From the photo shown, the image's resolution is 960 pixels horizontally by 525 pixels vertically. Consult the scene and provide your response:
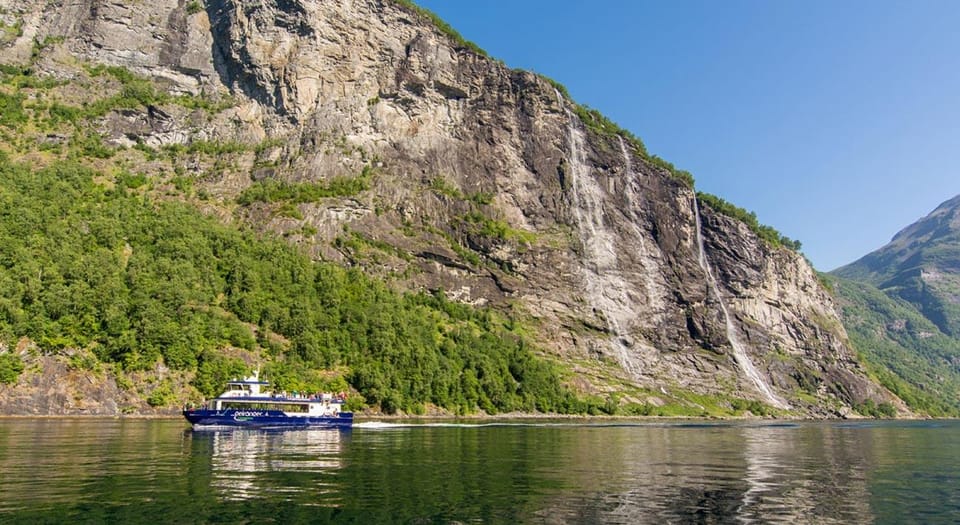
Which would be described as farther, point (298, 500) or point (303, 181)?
point (303, 181)

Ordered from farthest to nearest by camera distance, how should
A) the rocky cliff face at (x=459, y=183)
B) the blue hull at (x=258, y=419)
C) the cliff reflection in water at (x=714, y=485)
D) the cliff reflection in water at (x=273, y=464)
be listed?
the rocky cliff face at (x=459, y=183) → the blue hull at (x=258, y=419) → the cliff reflection in water at (x=273, y=464) → the cliff reflection in water at (x=714, y=485)

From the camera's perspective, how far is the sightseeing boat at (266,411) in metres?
63.3

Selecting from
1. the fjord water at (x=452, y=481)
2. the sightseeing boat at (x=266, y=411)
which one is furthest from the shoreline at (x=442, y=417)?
the fjord water at (x=452, y=481)

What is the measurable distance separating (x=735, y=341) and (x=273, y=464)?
131849mm

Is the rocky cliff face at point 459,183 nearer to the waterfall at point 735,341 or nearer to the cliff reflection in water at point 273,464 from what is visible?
the waterfall at point 735,341

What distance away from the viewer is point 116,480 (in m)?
27.1

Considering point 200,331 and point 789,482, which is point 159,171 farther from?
point 789,482

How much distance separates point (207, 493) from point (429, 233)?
11306 centimetres

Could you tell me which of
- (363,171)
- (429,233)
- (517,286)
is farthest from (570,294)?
(363,171)

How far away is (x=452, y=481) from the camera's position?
2867 centimetres

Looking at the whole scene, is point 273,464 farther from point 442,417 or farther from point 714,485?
point 442,417

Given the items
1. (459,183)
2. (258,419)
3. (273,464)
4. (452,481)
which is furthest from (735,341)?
(452,481)

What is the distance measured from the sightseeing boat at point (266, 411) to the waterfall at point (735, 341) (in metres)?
101

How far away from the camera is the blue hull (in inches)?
2445
